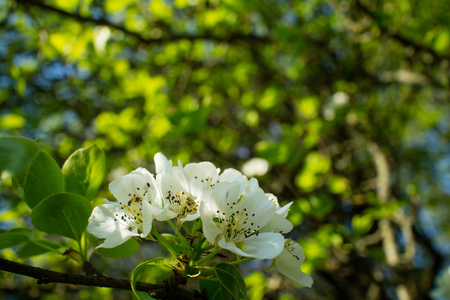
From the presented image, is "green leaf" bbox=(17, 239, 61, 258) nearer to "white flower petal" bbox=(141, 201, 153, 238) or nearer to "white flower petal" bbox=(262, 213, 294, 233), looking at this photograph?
"white flower petal" bbox=(141, 201, 153, 238)

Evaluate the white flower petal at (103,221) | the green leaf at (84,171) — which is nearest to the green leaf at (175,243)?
the white flower petal at (103,221)

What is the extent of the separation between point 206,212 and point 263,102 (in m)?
2.28

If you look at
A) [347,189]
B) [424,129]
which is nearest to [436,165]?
[424,129]

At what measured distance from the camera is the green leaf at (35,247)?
2.89ft

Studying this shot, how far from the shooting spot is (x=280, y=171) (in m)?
3.05

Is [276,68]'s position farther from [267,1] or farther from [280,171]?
[280,171]

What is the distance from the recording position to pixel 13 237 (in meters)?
0.81

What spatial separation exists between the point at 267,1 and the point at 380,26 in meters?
2.08

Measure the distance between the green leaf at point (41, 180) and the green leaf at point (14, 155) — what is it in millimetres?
188

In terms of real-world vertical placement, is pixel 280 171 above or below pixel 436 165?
above

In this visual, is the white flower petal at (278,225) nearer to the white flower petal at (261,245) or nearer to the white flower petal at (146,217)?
the white flower petal at (261,245)

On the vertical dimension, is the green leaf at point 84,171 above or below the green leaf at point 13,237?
above

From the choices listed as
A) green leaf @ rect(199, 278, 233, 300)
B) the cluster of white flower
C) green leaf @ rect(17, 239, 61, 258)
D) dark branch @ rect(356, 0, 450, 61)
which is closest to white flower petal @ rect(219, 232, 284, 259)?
the cluster of white flower

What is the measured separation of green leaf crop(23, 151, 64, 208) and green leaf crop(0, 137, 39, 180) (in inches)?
7.4
